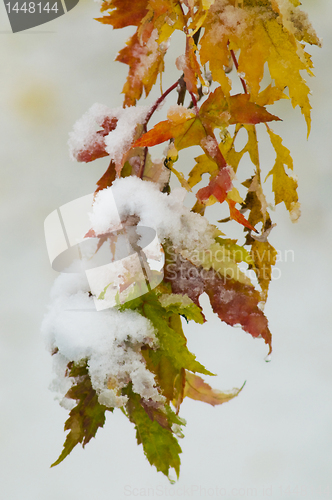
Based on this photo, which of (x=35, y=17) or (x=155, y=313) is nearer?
(x=155, y=313)

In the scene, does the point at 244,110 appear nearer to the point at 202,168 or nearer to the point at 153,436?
the point at 202,168

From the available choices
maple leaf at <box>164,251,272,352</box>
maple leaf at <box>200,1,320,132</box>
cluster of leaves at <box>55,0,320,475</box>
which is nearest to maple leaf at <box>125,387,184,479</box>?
cluster of leaves at <box>55,0,320,475</box>

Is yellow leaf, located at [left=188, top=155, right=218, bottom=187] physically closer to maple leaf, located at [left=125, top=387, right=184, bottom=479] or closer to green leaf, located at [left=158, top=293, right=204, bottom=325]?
green leaf, located at [left=158, top=293, right=204, bottom=325]

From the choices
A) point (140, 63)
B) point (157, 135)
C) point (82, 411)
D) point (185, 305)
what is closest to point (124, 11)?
point (140, 63)

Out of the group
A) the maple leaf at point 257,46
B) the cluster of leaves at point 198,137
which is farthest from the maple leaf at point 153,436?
the maple leaf at point 257,46

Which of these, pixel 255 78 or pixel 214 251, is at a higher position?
pixel 255 78

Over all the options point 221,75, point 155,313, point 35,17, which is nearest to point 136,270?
point 155,313

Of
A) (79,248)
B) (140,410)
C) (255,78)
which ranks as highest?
(255,78)

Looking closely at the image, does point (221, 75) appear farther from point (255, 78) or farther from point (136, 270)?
point (136, 270)

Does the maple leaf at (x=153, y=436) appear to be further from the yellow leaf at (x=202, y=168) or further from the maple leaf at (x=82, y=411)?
the yellow leaf at (x=202, y=168)
